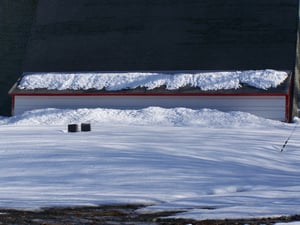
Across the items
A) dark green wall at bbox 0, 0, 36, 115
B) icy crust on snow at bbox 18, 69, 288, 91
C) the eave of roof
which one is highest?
dark green wall at bbox 0, 0, 36, 115

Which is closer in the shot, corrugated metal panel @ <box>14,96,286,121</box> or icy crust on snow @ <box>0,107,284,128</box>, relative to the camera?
icy crust on snow @ <box>0,107,284,128</box>

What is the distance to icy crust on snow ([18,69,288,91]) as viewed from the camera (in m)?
30.1

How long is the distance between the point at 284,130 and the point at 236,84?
179 inches

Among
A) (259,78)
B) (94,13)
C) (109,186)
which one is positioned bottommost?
(109,186)

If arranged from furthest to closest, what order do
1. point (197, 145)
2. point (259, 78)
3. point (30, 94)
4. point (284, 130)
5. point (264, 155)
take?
point (30, 94), point (259, 78), point (284, 130), point (197, 145), point (264, 155)

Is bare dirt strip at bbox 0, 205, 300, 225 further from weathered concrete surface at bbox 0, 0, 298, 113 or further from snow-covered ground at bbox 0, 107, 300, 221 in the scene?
weathered concrete surface at bbox 0, 0, 298, 113

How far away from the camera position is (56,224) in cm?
1009

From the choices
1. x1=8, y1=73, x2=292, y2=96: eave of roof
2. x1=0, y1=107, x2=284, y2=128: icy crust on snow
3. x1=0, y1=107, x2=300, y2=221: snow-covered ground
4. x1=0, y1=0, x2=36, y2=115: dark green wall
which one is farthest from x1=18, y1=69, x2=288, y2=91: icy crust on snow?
x1=0, y1=0, x2=36, y2=115: dark green wall

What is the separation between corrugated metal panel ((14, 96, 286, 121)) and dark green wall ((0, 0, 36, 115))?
401cm

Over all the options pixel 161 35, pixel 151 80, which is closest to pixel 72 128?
pixel 151 80

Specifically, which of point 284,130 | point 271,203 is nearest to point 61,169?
point 271,203

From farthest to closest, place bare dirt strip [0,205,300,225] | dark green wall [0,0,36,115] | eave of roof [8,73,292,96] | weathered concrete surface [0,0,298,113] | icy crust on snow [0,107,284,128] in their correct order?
dark green wall [0,0,36,115], weathered concrete surface [0,0,298,113], eave of roof [8,73,292,96], icy crust on snow [0,107,284,128], bare dirt strip [0,205,300,225]

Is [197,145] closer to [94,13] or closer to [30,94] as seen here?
[30,94]

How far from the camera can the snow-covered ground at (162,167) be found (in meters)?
12.3
